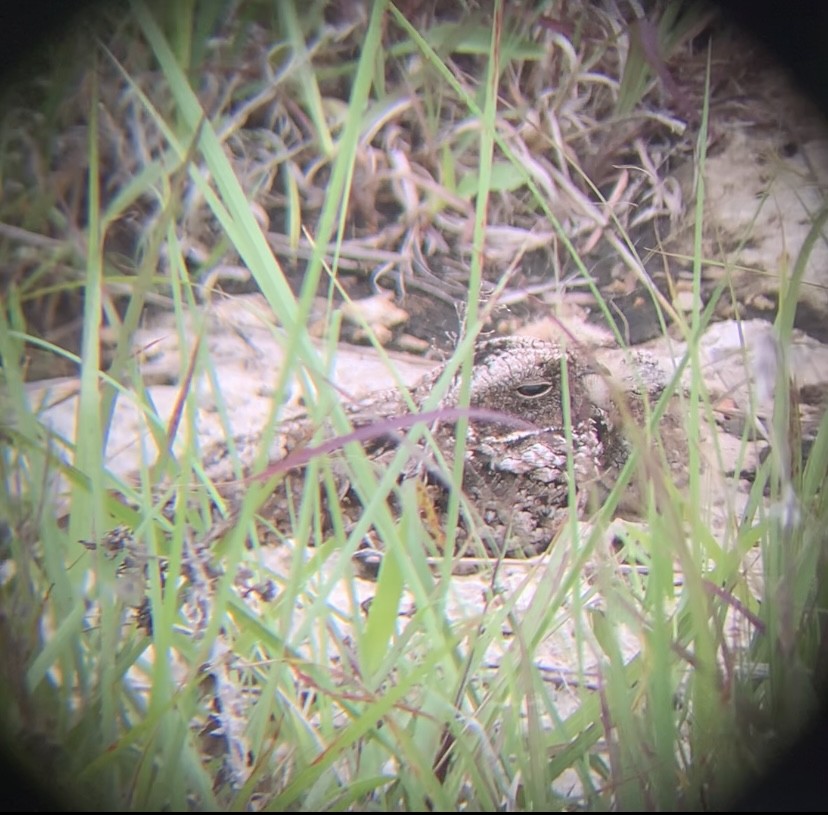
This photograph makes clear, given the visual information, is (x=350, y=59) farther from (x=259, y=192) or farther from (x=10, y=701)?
(x=10, y=701)

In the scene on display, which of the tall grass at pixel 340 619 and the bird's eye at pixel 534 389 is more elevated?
the bird's eye at pixel 534 389

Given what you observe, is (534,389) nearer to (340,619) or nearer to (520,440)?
(520,440)

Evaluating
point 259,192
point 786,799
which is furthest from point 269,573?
point 786,799

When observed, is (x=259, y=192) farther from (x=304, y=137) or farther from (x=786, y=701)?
(x=786, y=701)

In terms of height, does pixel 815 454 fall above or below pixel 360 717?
above

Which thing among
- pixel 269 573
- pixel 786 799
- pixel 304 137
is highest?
pixel 304 137

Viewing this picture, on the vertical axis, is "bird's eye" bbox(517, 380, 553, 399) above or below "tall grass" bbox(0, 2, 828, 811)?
above
